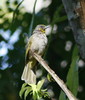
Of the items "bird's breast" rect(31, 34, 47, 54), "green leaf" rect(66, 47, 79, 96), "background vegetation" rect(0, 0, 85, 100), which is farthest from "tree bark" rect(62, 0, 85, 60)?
"background vegetation" rect(0, 0, 85, 100)

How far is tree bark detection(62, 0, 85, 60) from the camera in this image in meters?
2.15

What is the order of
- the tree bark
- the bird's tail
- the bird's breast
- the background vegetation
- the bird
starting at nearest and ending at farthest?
1. the tree bark
2. the bird's tail
3. the bird
4. the bird's breast
5. the background vegetation

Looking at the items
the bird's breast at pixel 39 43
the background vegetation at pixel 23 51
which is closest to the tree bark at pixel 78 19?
the bird's breast at pixel 39 43

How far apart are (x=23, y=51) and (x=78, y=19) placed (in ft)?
5.69

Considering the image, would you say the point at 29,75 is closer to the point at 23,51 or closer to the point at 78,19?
the point at 78,19

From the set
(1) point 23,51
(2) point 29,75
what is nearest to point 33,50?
(2) point 29,75

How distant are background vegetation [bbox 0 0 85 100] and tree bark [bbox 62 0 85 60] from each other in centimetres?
138

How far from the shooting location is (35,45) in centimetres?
291

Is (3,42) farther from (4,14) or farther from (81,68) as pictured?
(81,68)

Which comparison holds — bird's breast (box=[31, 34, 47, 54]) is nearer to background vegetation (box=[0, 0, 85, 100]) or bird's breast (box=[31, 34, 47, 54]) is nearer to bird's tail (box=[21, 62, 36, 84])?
bird's tail (box=[21, 62, 36, 84])

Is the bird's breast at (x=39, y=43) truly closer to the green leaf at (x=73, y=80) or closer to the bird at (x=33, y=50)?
the bird at (x=33, y=50)

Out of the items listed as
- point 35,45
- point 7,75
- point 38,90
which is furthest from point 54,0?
point 38,90

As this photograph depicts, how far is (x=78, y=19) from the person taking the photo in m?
2.17

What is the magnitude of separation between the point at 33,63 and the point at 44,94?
89 centimetres
